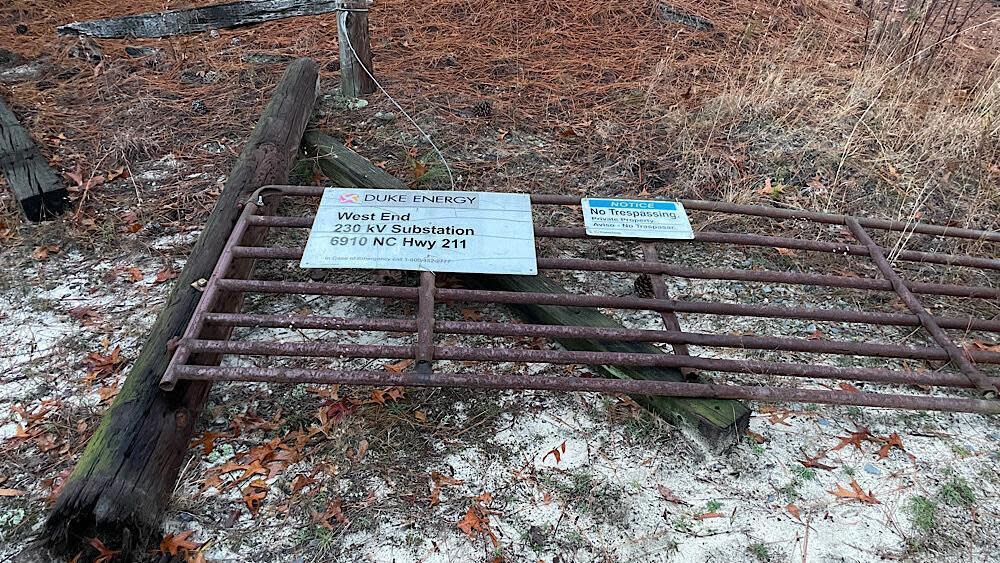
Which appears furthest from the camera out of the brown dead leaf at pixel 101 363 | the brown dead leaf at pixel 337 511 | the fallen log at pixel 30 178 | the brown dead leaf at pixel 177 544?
the fallen log at pixel 30 178

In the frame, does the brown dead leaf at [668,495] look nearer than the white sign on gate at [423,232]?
Yes

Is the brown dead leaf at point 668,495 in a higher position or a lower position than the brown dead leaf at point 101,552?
lower

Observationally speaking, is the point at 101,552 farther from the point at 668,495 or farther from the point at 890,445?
the point at 890,445

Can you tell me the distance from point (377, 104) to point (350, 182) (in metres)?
1.07

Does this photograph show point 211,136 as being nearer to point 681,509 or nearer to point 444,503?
point 444,503

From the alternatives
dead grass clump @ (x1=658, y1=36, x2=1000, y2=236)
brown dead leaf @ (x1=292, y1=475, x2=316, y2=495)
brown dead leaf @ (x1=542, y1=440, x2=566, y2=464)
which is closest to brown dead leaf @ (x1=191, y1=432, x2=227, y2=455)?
brown dead leaf @ (x1=292, y1=475, x2=316, y2=495)

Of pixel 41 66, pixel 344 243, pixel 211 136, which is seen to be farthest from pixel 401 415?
pixel 41 66

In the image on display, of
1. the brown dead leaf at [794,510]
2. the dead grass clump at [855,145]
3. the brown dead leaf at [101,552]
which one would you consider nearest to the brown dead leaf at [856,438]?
the brown dead leaf at [794,510]

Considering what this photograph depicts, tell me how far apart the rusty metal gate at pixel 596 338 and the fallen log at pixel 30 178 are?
1.22 metres

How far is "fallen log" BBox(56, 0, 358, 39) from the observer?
4977mm

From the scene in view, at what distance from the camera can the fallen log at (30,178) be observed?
3236 mm

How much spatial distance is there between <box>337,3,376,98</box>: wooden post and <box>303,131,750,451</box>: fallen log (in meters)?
0.94

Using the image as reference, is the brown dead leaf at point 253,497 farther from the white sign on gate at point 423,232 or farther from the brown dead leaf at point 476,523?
the white sign on gate at point 423,232

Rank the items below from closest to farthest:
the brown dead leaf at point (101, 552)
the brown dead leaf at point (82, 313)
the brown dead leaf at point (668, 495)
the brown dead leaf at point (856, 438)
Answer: the brown dead leaf at point (101, 552)
the brown dead leaf at point (668, 495)
the brown dead leaf at point (856, 438)
the brown dead leaf at point (82, 313)
